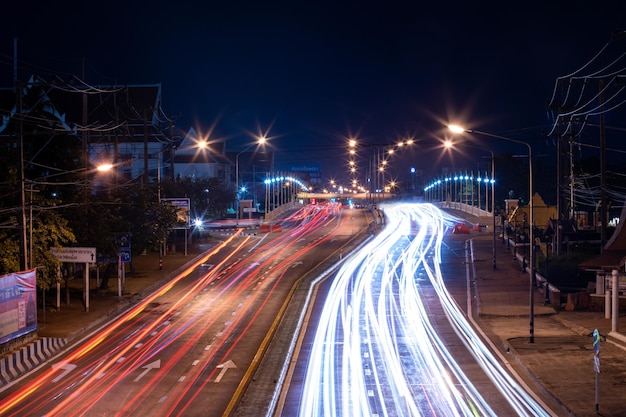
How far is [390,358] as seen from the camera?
78.7ft

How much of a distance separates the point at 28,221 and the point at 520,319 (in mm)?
21993

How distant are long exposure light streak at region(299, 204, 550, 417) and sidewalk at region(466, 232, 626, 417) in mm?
918

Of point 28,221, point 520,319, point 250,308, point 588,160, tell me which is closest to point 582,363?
point 520,319

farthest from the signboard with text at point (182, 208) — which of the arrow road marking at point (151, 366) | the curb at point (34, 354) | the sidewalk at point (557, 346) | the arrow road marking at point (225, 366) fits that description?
the arrow road marking at point (225, 366)

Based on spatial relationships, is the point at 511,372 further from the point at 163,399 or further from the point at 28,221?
the point at 28,221

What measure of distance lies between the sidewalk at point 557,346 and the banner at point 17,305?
57.2ft

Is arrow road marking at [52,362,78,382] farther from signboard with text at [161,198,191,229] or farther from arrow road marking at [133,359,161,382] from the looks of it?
signboard with text at [161,198,191,229]

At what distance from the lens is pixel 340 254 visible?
176 feet

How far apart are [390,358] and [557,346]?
21.3ft

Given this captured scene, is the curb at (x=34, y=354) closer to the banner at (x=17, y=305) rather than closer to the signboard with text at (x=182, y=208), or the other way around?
the banner at (x=17, y=305)

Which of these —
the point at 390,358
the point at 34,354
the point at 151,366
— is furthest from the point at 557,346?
the point at 34,354

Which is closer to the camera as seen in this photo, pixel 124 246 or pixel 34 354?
pixel 34 354

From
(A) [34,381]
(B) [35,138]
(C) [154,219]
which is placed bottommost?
(A) [34,381]

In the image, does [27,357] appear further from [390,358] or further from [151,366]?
[390,358]
